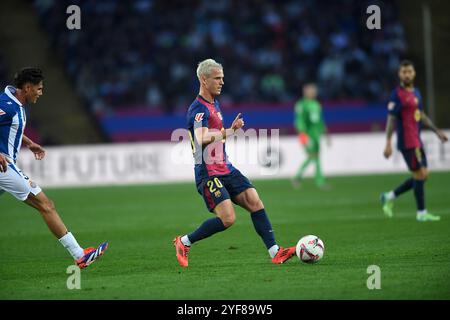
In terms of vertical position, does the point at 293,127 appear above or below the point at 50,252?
above

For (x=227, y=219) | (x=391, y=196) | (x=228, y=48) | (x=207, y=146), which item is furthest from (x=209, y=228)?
(x=228, y=48)

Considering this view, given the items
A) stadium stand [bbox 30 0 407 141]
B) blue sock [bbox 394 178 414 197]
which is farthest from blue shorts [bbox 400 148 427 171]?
stadium stand [bbox 30 0 407 141]

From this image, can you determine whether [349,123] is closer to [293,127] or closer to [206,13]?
[293,127]

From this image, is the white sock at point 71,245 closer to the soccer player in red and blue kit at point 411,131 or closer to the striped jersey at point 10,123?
the striped jersey at point 10,123

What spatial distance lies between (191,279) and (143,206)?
929cm

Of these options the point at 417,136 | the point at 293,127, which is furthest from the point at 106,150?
the point at 417,136

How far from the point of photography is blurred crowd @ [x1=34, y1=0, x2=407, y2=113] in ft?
90.5

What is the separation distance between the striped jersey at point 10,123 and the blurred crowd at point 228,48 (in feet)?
57.8

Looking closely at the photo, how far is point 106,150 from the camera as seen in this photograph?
78.7 feet

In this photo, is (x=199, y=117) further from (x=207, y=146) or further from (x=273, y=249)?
(x=273, y=249)

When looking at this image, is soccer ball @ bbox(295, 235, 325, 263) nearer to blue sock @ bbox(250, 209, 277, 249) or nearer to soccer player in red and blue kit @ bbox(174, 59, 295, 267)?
soccer player in red and blue kit @ bbox(174, 59, 295, 267)

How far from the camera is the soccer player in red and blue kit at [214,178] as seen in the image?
30.4 ft

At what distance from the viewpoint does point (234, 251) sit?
10852 millimetres

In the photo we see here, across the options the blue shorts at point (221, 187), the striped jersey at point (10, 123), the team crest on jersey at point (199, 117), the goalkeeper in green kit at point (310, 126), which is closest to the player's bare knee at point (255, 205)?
the blue shorts at point (221, 187)
